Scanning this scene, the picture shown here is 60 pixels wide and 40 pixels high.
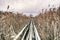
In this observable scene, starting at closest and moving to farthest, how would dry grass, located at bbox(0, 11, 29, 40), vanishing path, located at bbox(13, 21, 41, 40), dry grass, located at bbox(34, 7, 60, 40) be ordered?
vanishing path, located at bbox(13, 21, 41, 40) → dry grass, located at bbox(34, 7, 60, 40) → dry grass, located at bbox(0, 11, 29, 40)

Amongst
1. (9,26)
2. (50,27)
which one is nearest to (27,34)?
(50,27)

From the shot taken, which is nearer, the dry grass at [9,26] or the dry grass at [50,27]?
the dry grass at [50,27]

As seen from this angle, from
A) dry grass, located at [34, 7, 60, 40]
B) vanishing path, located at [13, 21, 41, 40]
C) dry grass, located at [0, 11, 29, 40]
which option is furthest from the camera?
dry grass, located at [0, 11, 29, 40]

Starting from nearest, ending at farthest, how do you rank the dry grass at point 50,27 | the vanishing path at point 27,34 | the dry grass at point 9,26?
1. the vanishing path at point 27,34
2. the dry grass at point 50,27
3. the dry grass at point 9,26

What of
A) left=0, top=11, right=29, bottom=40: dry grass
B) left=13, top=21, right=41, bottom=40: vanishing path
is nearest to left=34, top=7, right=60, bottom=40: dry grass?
left=13, top=21, right=41, bottom=40: vanishing path

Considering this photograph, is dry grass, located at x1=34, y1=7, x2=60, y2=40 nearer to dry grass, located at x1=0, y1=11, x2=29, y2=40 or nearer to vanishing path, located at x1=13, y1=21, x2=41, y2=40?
vanishing path, located at x1=13, y1=21, x2=41, y2=40

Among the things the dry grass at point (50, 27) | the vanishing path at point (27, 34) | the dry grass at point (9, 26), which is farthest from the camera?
the dry grass at point (9, 26)

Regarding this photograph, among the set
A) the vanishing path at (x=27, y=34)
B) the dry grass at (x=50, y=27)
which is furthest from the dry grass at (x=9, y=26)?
the dry grass at (x=50, y=27)

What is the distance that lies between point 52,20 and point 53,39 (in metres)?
1.72


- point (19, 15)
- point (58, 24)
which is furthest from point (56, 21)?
point (19, 15)

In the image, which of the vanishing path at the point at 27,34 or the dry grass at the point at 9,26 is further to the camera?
the dry grass at the point at 9,26

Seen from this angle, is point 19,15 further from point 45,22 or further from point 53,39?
point 53,39

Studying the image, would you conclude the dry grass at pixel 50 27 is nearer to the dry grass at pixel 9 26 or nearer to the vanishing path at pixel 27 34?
the vanishing path at pixel 27 34

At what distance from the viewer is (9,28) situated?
647 inches
